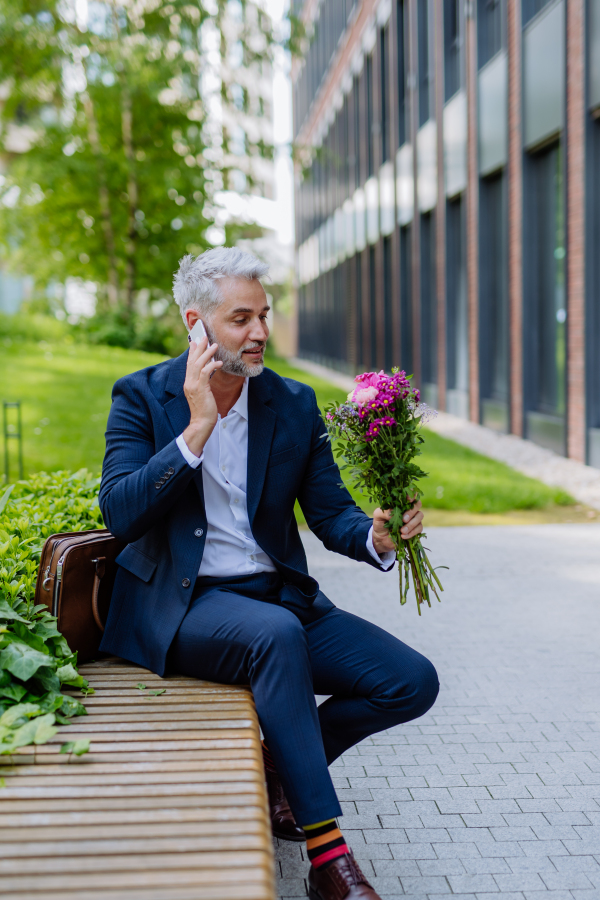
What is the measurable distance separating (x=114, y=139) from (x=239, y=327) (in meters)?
22.4

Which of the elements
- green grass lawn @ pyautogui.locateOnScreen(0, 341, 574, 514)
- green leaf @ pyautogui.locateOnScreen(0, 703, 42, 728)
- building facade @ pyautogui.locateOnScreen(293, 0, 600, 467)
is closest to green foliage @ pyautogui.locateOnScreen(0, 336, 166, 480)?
green grass lawn @ pyautogui.locateOnScreen(0, 341, 574, 514)

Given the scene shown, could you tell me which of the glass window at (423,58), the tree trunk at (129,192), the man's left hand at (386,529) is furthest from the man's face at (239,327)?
the tree trunk at (129,192)

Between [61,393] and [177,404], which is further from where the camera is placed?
[61,393]

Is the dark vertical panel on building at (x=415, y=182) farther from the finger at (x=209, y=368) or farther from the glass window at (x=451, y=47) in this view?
the finger at (x=209, y=368)

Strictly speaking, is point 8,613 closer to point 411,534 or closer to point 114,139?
point 411,534

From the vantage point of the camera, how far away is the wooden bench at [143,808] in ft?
5.55

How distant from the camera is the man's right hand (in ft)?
8.98

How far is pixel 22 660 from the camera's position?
243 centimetres

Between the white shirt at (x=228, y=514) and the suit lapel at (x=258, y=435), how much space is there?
4cm

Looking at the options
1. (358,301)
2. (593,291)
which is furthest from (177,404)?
(358,301)

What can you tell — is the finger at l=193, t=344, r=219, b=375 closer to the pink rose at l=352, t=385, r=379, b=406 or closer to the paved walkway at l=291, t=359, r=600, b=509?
the pink rose at l=352, t=385, r=379, b=406

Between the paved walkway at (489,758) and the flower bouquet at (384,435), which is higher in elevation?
the flower bouquet at (384,435)

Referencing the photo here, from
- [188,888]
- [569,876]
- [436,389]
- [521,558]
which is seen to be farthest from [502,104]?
[188,888]

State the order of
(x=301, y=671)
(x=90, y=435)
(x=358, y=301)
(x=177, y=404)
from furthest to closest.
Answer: (x=358, y=301), (x=90, y=435), (x=177, y=404), (x=301, y=671)
